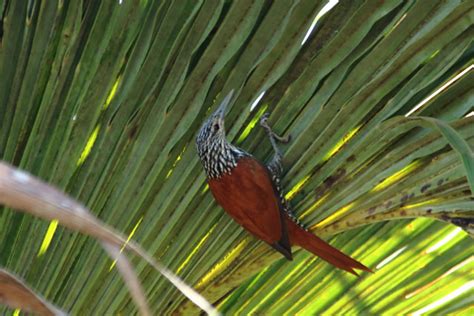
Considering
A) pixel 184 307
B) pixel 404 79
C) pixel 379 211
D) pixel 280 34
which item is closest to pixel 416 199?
pixel 379 211

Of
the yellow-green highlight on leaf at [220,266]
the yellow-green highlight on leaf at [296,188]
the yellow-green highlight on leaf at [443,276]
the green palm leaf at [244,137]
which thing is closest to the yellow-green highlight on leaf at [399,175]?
the green palm leaf at [244,137]

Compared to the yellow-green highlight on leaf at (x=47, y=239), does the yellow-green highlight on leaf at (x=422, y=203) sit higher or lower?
higher

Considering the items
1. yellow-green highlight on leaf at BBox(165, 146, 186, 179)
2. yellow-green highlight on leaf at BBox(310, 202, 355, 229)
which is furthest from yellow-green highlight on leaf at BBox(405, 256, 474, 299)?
yellow-green highlight on leaf at BBox(165, 146, 186, 179)

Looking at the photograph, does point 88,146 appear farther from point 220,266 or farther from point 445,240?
point 445,240

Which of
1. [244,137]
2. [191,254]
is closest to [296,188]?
[244,137]

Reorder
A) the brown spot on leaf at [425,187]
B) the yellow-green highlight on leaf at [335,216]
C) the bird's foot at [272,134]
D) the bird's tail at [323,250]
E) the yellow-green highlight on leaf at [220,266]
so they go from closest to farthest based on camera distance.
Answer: the brown spot on leaf at [425,187], the yellow-green highlight on leaf at [335,216], the bird's foot at [272,134], the yellow-green highlight on leaf at [220,266], the bird's tail at [323,250]

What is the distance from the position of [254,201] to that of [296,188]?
0.62 m

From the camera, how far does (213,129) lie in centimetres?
210

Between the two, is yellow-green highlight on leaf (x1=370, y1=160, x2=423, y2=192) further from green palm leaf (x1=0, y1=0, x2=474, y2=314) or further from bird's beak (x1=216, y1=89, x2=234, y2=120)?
bird's beak (x1=216, y1=89, x2=234, y2=120)

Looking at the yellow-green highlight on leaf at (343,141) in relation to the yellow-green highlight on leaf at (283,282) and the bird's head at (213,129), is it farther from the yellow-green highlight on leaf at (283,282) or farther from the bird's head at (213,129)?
the yellow-green highlight on leaf at (283,282)

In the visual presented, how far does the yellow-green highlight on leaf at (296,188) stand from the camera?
5.88 feet

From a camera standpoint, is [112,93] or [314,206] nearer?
[314,206]

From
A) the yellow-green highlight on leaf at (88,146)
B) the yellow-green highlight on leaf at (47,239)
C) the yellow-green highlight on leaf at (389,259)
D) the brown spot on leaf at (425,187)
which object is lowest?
the yellow-green highlight on leaf at (47,239)

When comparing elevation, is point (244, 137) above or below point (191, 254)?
above
